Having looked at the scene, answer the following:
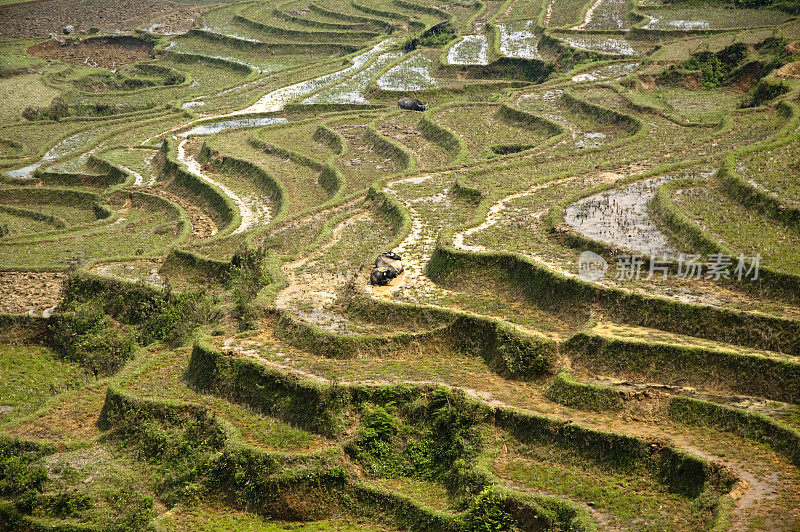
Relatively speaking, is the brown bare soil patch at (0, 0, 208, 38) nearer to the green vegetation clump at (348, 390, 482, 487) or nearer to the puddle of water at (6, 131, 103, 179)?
the puddle of water at (6, 131, 103, 179)

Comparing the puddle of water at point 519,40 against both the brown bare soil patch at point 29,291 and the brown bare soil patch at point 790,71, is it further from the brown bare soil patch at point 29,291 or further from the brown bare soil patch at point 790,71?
the brown bare soil patch at point 29,291

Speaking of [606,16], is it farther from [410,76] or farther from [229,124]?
[229,124]

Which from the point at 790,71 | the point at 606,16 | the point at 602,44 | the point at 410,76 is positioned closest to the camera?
the point at 790,71

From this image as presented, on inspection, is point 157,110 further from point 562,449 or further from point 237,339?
point 562,449

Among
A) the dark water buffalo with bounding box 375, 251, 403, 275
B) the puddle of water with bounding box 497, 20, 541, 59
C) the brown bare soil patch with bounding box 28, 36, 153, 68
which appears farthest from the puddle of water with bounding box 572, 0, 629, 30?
the dark water buffalo with bounding box 375, 251, 403, 275

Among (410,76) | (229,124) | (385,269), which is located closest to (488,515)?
(385,269)

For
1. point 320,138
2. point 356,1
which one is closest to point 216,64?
point 356,1
